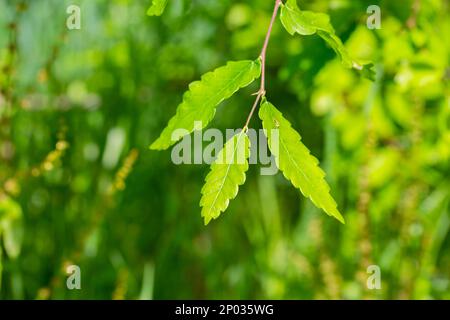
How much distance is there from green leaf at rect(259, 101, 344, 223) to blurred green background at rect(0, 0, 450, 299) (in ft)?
1.79

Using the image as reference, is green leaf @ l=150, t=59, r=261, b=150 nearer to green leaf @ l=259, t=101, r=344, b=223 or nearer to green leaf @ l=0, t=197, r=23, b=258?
green leaf @ l=259, t=101, r=344, b=223

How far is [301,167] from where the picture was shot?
32.3 inches

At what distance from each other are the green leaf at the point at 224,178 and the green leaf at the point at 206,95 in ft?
0.19

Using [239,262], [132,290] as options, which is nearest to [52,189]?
[132,290]

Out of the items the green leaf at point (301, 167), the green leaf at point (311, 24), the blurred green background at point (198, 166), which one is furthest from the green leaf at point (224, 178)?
the blurred green background at point (198, 166)

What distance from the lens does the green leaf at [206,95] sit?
0.87 m

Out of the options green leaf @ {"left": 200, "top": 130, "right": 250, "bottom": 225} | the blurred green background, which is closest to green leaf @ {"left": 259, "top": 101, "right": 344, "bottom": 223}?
green leaf @ {"left": 200, "top": 130, "right": 250, "bottom": 225}

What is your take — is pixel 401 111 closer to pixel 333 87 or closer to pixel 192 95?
pixel 333 87

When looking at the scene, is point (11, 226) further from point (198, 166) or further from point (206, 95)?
point (206, 95)

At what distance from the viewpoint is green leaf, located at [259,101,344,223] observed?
0.82 meters

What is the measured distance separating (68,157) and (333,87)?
788 mm

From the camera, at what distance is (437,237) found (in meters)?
1.89

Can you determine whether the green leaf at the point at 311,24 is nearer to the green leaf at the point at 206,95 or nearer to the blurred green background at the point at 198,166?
the green leaf at the point at 206,95

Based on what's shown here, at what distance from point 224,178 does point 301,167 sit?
10cm
